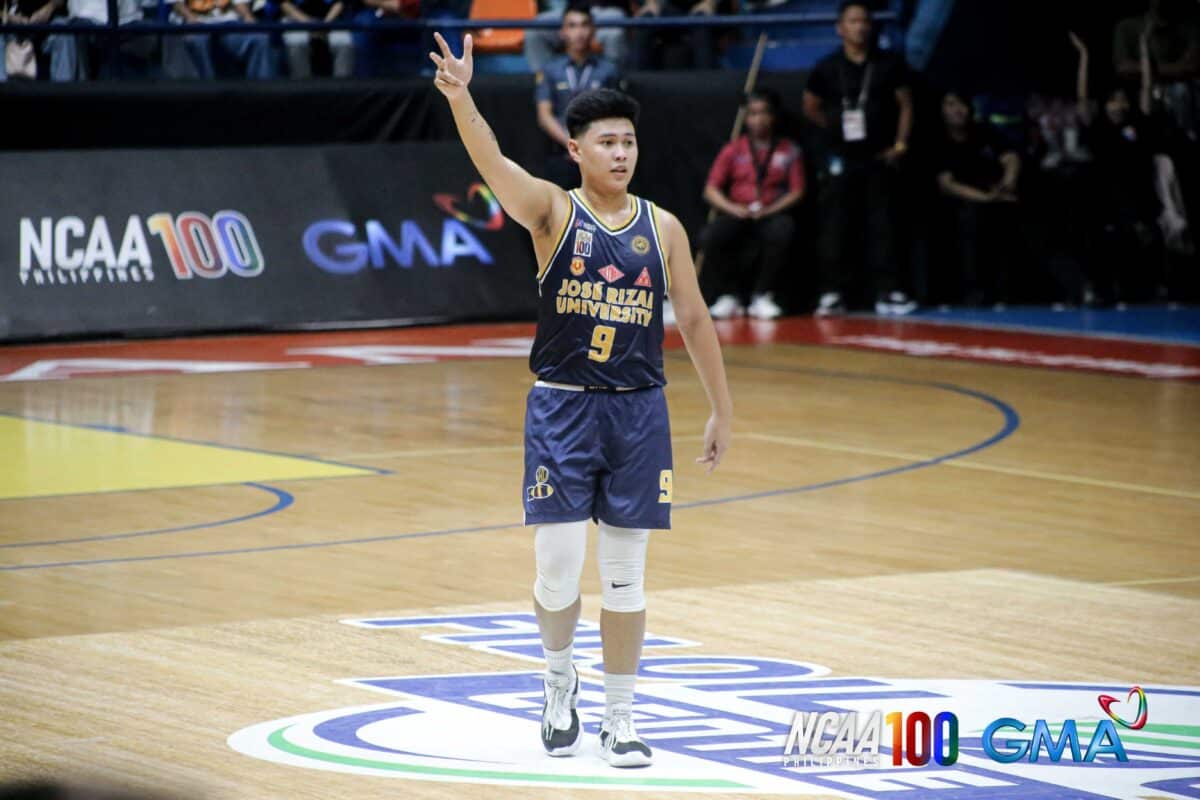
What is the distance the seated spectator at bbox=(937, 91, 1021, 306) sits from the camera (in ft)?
64.8

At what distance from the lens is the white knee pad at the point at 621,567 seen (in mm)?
6039

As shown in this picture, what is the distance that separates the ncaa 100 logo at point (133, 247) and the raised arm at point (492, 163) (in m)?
11.4

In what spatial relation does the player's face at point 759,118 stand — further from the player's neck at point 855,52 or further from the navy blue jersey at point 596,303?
the navy blue jersey at point 596,303

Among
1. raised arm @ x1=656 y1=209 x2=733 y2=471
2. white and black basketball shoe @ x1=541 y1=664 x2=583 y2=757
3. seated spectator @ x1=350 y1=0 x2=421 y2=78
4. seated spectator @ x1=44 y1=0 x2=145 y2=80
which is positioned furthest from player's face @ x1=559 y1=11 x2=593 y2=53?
white and black basketball shoe @ x1=541 y1=664 x2=583 y2=757

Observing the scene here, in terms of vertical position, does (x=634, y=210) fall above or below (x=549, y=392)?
above

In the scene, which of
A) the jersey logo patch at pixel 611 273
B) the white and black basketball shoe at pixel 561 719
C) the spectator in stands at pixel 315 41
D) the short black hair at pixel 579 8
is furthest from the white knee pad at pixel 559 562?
the spectator in stands at pixel 315 41

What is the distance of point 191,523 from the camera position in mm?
9836

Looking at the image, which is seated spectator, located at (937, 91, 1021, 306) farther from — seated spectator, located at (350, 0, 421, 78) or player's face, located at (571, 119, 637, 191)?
player's face, located at (571, 119, 637, 191)

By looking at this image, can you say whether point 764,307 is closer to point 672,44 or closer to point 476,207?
point 476,207

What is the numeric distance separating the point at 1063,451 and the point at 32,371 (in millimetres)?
7334

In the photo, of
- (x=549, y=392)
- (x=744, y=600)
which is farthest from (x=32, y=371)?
(x=549, y=392)

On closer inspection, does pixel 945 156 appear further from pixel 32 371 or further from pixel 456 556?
pixel 456 556

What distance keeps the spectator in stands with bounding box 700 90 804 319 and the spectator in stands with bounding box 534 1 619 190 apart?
130cm

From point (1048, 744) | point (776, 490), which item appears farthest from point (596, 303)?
point (776, 490)
